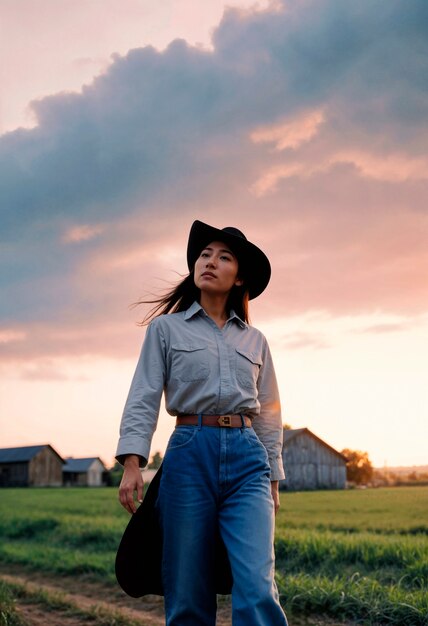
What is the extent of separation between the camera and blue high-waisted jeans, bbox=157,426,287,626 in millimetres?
3207

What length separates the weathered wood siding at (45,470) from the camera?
69125mm

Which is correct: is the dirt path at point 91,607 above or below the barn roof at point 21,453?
below

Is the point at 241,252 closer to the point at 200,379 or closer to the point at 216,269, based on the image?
the point at 216,269

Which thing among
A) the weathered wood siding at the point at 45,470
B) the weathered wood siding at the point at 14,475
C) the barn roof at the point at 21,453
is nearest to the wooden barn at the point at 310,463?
the weathered wood siding at the point at 45,470

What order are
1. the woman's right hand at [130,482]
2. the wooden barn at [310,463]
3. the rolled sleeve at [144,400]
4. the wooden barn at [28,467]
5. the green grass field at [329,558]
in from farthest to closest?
the wooden barn at [28,467]
the wooden barn at [310,463]
the green grass field at [329,558]
the rolled sleeve at [144,400]
the woman's right hand at [130,482]

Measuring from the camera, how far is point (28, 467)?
226 ft

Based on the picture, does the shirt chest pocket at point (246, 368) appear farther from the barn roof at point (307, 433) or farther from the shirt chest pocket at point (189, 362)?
the barn roof at point (307, 433)

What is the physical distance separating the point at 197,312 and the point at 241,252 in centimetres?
45

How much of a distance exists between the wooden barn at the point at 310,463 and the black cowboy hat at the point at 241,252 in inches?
1383

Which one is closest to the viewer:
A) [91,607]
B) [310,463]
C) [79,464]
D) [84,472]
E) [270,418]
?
[270,418]

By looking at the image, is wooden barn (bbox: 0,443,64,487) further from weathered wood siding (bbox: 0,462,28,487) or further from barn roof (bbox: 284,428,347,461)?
barn roof (bbox: 284,428,347,461)

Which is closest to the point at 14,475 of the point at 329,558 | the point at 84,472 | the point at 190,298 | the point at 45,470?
the point at 45,470

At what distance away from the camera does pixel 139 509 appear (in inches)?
137

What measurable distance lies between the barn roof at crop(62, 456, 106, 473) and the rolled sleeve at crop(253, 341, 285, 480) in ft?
259
